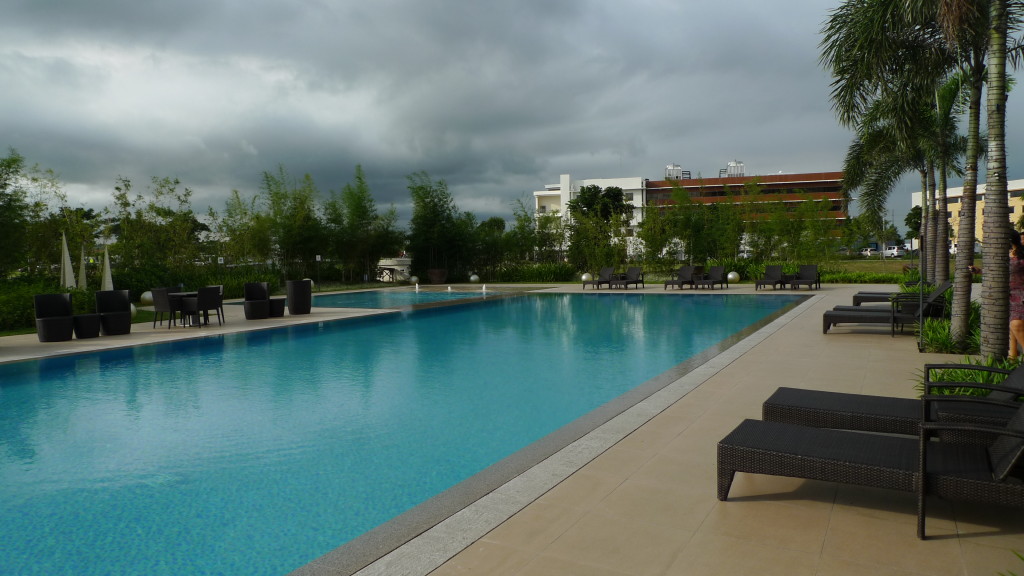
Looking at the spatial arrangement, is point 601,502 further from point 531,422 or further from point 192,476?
point 192,476

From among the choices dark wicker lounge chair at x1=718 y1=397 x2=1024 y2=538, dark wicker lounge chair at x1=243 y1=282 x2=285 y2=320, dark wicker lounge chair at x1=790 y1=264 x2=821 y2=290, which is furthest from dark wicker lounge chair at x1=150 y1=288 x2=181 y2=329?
dark wicker lounge chair at x1=790 y1=264 x2=821 y2=290

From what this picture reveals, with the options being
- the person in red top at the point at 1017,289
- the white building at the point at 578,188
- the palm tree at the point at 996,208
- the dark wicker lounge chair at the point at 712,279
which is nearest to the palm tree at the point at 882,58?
the palm tree at the point at 996,208

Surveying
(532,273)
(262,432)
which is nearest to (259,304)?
(262,432)

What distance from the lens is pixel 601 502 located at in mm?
2965

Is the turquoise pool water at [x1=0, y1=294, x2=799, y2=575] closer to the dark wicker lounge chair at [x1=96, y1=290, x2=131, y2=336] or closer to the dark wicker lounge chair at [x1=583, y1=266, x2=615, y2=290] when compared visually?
the dark wicker lounge chair at [x1=96, y1=290, x2=131, y2=336]

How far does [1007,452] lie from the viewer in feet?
7.82

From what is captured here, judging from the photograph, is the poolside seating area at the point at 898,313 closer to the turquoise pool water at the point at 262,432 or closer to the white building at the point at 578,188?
the turquoise pool water at the point at 262,432

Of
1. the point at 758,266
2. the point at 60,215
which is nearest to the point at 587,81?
the point at 758,266

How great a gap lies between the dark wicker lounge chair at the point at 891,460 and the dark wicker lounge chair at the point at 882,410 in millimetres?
268

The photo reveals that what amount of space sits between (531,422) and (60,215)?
18352 millimetres

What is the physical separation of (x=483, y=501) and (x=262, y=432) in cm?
269

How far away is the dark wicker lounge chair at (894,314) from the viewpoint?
27.2 feet

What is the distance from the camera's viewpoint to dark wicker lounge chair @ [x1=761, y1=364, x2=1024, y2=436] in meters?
3.15

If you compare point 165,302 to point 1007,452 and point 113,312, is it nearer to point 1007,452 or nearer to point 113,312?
point 113,312
